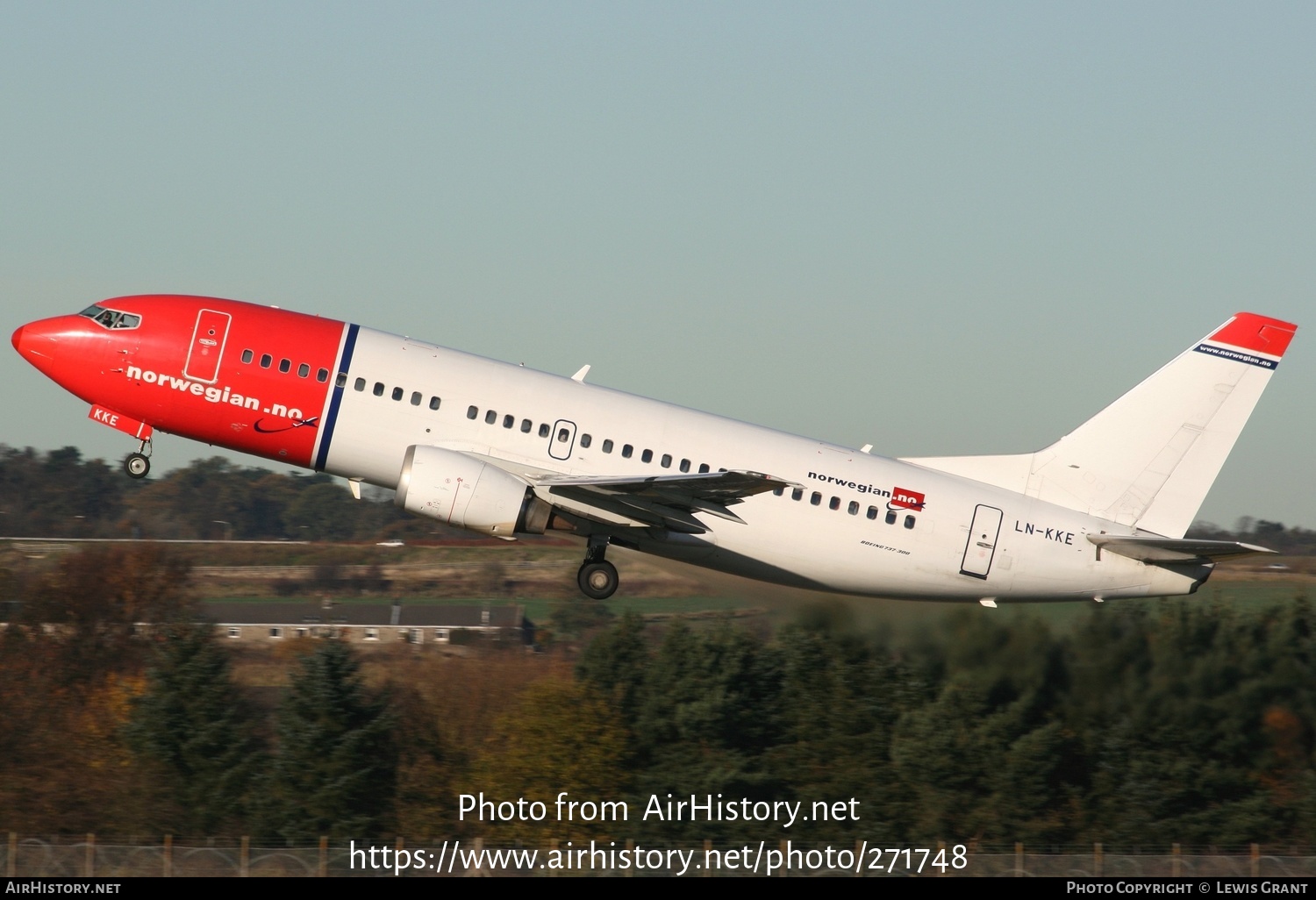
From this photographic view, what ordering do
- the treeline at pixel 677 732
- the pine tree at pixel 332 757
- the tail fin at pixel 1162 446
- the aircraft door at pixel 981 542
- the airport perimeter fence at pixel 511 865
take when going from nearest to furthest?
the airport perimeter fence at pixel 511 865, the aircraft door at pixel 981 542, the tail fin at pixel 1162 446, the treeline at pixel 677 732, the pine tree at pixel 332 757

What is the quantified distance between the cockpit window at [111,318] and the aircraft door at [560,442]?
891cm

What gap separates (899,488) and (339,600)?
2058 inches

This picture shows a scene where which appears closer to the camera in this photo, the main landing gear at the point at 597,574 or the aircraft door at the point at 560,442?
the aircraft door at the point at 560,442

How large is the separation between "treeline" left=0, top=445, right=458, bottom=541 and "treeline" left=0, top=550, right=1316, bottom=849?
110ft

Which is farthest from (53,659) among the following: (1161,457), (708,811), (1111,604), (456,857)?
(1161,457)

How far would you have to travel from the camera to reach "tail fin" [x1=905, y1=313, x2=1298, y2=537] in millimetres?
31938

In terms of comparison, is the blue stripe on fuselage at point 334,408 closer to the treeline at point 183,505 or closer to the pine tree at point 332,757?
the pine tree at point 332,757

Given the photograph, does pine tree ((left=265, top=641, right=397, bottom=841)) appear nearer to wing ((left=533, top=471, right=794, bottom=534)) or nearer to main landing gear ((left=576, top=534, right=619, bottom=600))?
main landing gear ((left=576, top=534, right=619, bottom=600))

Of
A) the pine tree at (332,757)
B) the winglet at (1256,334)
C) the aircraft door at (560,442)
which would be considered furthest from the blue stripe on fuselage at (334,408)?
the pine tree at (332,757)

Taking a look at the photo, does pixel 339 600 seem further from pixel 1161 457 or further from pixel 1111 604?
pixel 1161 457

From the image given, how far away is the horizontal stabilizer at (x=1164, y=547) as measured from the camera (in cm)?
2898

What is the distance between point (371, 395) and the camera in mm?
28969

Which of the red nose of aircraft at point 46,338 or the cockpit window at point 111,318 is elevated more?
the cockpit window at point 111,318

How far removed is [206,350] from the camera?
29.0m
